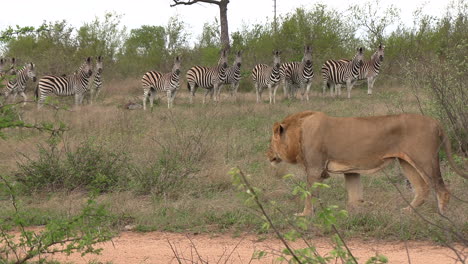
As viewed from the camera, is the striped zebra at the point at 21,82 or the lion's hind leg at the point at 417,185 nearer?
the lion's hind leg at the point at 417,185

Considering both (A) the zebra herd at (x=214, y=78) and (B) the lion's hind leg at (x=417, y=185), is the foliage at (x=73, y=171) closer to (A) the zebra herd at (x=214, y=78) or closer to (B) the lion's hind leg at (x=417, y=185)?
(B) the lion's hind leg at (x=417, y=185)

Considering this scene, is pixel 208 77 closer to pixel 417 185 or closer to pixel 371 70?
A: pixel 371 70

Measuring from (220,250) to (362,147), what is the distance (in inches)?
76.1

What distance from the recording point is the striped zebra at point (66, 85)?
809 inches

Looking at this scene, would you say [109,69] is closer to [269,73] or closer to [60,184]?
[269,73]

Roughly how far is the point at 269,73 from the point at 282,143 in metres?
15.3

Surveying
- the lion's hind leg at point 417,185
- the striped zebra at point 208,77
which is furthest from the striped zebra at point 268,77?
the lion's hind leg at point 417,185

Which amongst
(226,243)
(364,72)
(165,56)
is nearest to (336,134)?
(226,243)

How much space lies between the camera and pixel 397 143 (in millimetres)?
6875

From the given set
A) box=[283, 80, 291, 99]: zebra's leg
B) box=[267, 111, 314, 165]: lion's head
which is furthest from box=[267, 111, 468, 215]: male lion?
box=[283, 80, 291, 99]: zebra's leg

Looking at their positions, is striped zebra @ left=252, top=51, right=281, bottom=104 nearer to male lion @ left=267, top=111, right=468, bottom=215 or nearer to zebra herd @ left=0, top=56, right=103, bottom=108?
zebra herd @ left=0, top=56, right=103, bottom=108

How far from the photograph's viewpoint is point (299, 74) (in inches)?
893

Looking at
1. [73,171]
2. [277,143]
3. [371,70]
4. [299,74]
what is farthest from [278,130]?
[371,70]

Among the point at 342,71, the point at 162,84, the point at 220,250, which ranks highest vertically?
the point at 342,71
